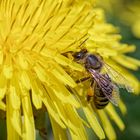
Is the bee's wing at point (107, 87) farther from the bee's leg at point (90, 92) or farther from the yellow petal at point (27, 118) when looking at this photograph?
the yellow petal at point (27, 118)

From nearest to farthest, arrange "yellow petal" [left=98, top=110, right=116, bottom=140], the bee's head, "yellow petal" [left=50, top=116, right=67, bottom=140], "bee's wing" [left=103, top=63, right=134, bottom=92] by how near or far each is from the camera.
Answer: "yellow petal" [left=50, top=116, right=67, bottom=140], the bee's head, "bee's wing" [left=103, top=63, right=134, bottom=92], "yellow petal" [left=98, top=110, right=116, bottom=140]

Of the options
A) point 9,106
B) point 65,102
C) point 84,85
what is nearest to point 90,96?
point 84,85

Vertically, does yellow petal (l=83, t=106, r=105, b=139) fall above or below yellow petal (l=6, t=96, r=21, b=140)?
above

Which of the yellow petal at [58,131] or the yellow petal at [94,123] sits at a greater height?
the yellow petal at [94,123]

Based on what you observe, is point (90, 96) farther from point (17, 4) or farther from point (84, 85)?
point (17, 4)

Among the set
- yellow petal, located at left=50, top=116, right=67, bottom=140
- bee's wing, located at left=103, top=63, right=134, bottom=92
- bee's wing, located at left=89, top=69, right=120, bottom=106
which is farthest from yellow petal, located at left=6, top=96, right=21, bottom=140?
bee's wing, located at left=103, top=63, right=134, bottom=92

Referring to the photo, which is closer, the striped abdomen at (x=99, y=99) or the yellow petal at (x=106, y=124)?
the striped abdomen at (x=99, y=99)

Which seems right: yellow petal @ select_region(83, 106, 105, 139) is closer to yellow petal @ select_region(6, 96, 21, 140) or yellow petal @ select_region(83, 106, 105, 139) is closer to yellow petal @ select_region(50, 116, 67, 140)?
yellow petal @ select_region(50, 116, 67, 140)

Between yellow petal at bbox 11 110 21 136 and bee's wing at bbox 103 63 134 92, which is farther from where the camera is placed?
bee's wing at bbox 103 63 134 92

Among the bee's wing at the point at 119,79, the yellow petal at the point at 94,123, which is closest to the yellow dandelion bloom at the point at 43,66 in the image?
the yellow petal at the point at 94,123
